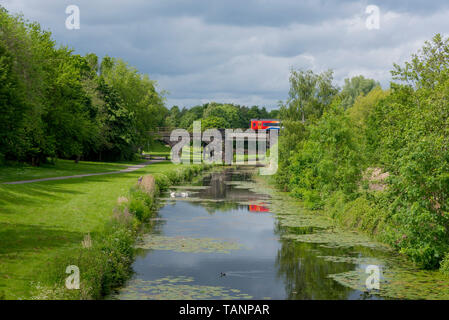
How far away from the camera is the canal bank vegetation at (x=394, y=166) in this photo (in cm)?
1752

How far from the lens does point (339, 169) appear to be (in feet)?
98.0

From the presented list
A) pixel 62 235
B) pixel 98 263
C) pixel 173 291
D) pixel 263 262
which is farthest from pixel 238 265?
pixel 62 235

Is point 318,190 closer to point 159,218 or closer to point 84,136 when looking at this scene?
point 159,218

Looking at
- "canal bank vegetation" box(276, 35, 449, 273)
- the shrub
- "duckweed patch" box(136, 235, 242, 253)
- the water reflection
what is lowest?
the water reflection

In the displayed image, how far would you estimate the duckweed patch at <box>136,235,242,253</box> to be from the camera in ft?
71.6

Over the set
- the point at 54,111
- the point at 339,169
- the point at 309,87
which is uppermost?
the point at 309,87

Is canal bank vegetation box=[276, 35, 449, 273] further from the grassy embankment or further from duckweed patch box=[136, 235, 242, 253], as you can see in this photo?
the grassy embankment

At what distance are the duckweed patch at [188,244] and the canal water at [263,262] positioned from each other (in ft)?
0.15

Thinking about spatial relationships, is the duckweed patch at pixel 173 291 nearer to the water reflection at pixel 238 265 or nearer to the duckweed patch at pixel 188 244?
the water reflection at pixel 238 265

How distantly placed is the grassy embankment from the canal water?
1111 mm

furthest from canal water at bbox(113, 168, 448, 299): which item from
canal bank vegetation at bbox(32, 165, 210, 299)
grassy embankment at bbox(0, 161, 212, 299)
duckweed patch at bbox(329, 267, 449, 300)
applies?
grassy embankment at bbox(0, 161, 212, 299)

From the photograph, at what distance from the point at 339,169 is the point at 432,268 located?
12.2 m

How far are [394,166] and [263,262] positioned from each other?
672 cm
